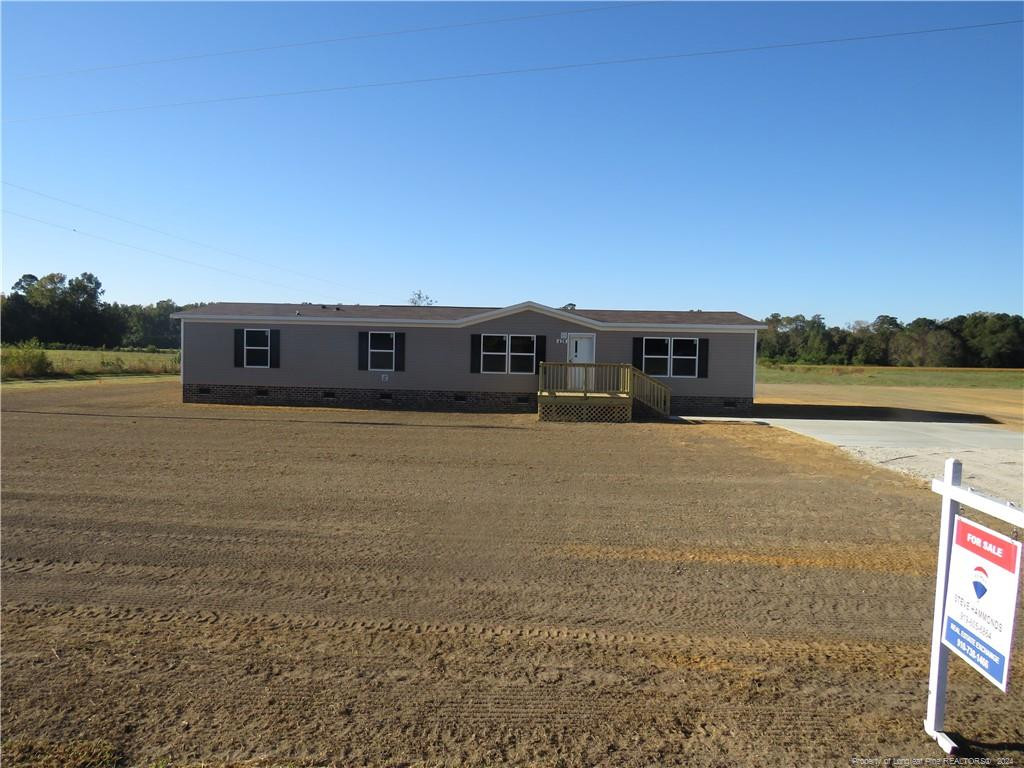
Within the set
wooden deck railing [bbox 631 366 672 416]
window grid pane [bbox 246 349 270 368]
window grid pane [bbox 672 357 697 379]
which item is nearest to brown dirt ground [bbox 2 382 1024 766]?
wooden deck railing [bbox 631 366 672 416]

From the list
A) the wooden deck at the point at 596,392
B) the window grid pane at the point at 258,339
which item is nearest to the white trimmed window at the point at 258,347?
the window grid pane at the point at 258,339

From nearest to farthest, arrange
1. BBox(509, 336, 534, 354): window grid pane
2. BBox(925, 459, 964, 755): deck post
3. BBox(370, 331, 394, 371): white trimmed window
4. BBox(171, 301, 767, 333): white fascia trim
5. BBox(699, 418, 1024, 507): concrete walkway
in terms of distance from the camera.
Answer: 1. BBox(925, 459, 964, 755): deck post
2. BBox(699, 418, 1024, 507): concrete walkway
3. BBox(171, 301, 767, 333): white fascia trim
4. BBox(509, 336, 534, 354): window grid pane
5. BBox(370, 331, 394, 371): white trimmed window

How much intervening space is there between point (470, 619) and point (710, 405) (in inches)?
719

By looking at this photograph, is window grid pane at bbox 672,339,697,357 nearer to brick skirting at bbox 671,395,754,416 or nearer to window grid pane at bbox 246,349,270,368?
brick skirting at bbox 671,395,754,416

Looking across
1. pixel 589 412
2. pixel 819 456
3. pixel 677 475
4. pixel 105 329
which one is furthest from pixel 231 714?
pixel 105 329

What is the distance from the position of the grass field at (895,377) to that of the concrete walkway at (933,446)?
30.8m

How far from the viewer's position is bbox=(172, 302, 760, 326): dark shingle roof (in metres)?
22.0

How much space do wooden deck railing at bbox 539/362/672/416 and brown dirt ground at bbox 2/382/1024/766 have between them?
9.78 metres

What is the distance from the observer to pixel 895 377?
2160 inches

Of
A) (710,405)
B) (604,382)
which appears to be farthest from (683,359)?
(604,382)

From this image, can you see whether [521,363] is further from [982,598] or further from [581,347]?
[982,598]

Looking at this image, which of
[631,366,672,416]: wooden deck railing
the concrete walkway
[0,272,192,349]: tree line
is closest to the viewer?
the concrete walkway

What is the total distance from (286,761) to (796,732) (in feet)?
7.90

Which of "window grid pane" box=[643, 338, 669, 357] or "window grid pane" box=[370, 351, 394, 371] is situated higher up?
"window grid pane" box=[643, 338, 669, 357]
